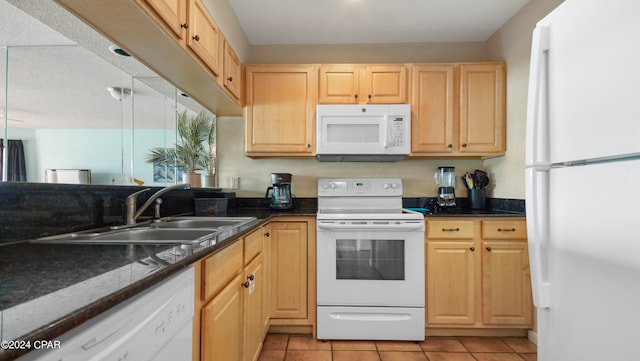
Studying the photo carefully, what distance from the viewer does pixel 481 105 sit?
2.49 meters

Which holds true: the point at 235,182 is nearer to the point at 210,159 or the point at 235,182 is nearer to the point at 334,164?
the point at 210,159

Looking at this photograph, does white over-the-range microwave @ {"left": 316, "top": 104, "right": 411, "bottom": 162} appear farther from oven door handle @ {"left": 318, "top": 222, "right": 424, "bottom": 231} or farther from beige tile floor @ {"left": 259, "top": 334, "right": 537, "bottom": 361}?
beige tile floor @ {"left": 259, "top": 334, "right": 537, "bottom": 361}

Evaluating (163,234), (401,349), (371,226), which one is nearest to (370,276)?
(371,226)

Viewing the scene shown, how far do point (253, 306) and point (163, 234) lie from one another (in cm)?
64

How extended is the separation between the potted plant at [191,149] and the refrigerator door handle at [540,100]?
1.92 metres

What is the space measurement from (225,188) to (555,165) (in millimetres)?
2457

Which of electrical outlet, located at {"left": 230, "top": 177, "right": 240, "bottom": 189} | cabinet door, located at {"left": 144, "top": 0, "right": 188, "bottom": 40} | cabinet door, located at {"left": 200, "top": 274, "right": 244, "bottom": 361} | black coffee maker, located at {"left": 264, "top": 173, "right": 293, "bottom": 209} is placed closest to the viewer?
cabinet door, located at {"left": 200, "top": 274, "right": 244, "bottom": 361}

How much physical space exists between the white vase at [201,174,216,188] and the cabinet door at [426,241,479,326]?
186 centimetres

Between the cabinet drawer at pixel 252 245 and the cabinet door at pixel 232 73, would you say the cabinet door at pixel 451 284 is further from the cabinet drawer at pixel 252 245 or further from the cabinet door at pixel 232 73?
the cabinet door at pixel 232 73

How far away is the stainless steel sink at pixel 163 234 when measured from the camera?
1.06 m

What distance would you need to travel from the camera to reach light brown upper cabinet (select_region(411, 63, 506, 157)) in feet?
8.16

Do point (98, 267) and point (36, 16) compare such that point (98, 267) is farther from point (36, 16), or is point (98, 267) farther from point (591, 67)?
point (591, 67)

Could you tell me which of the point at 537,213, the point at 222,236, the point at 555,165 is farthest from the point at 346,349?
the point at 555,165

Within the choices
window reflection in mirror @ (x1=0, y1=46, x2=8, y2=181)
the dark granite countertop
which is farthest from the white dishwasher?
window reflection in mirror @ (x1=0, y1=46, x2=8, y2=181)
